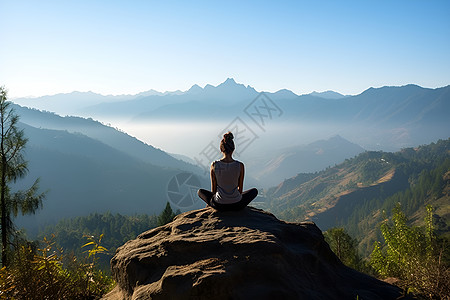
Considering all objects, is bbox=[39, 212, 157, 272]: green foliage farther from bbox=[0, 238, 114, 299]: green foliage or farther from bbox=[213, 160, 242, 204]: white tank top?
bbox=[213, 160, 242, 204]: white tank top

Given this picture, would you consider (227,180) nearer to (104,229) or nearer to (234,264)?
(234,264)

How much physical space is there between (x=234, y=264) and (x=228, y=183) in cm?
246

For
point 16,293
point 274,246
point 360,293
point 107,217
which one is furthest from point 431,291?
point 107,217

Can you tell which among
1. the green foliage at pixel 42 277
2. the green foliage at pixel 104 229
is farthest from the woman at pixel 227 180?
the green foliage at pixel 104 229

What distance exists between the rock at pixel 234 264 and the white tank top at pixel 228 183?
0.42m

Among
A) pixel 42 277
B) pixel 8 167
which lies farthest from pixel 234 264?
pixel 8 167

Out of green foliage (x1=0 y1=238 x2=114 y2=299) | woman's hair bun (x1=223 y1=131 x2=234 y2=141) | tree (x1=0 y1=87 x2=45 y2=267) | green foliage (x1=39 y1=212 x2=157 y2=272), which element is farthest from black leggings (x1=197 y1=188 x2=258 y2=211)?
green foliage (x1=39 y1=212 x2=157 y2=272)

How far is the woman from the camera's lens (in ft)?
25.3

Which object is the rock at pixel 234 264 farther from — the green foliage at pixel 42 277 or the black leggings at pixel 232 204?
the green foliage at pixel 42 277

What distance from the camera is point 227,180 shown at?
7.71 metres

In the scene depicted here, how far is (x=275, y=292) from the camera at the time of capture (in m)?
5.24

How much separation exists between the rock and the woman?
0.93 feet

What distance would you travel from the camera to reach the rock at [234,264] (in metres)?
5.32

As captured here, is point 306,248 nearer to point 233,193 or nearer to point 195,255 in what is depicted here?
point 233,193
